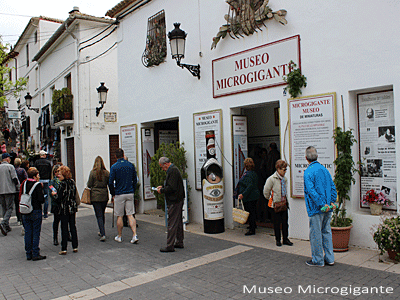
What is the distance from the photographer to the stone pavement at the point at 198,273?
15.0 ft

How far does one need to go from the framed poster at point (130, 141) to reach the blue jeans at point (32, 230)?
5069 millimetres

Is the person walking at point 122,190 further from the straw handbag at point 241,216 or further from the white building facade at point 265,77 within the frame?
the white building facade at point 265,77

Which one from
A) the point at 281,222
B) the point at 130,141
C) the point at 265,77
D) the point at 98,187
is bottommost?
the point at 281,222

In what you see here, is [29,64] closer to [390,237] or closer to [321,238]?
A: [321,238]

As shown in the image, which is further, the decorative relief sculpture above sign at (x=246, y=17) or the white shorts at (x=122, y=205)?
the white shorts at (x=122, y=205)

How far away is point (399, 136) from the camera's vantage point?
5.65 meters

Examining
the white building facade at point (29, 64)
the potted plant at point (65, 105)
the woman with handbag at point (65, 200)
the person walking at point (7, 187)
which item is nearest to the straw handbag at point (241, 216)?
the woman with handbag at point (65, 200)

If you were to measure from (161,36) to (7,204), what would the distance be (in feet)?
20.0

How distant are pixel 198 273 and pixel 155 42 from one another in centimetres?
734

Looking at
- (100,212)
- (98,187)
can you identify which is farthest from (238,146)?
(100,212)

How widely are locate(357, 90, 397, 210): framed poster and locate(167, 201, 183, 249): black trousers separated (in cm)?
324

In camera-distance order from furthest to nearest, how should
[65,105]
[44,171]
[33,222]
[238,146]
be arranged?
[65,105] → [44,171] → [238,146] → [33,222]

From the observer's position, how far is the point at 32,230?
6477mm

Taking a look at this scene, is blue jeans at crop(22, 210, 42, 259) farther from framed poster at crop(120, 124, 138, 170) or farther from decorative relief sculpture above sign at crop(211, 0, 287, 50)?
decorative relief sculpture above sign at crop(211, 0, 287, 50)
